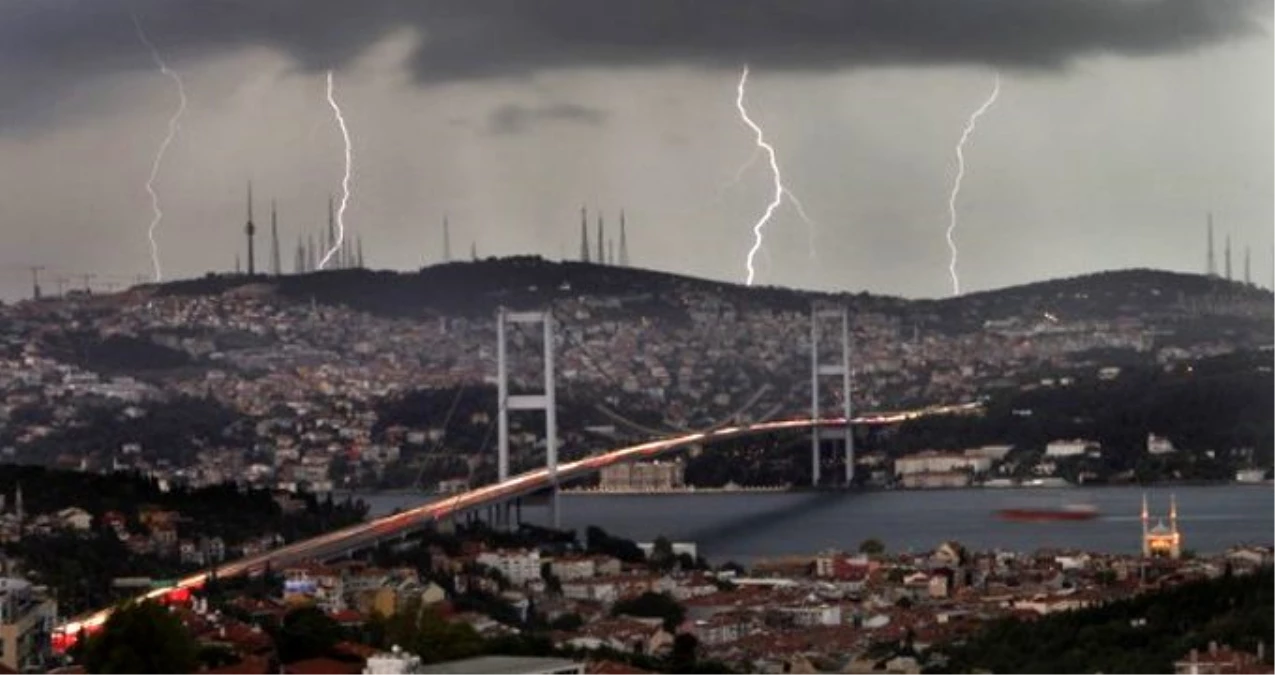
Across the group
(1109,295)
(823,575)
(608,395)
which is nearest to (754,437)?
(608,395)

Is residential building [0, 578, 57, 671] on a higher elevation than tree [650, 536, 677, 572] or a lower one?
higher

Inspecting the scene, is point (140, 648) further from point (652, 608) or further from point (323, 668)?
point (652, 608)

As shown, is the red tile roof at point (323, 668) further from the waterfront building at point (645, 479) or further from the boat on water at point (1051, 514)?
the waterfront building at point (645, 479)

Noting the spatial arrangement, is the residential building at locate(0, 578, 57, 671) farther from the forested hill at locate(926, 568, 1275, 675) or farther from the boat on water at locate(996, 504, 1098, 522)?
the boat on water at locate(996, 504, 1098, 522)

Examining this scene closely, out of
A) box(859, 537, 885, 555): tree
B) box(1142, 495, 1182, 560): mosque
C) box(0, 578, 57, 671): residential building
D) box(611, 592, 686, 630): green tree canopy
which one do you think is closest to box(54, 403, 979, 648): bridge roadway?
box(0, 578, 57, 671): residential building


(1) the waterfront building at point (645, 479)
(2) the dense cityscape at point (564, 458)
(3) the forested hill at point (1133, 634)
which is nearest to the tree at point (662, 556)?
(2) the dense cityscape at point (564, 458)

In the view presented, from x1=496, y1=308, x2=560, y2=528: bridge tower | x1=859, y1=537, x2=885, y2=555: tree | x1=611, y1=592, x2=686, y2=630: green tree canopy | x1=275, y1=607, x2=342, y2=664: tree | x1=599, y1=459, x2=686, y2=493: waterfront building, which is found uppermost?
x1=496, y1=308, x2=560, y2=528: bridge tower
